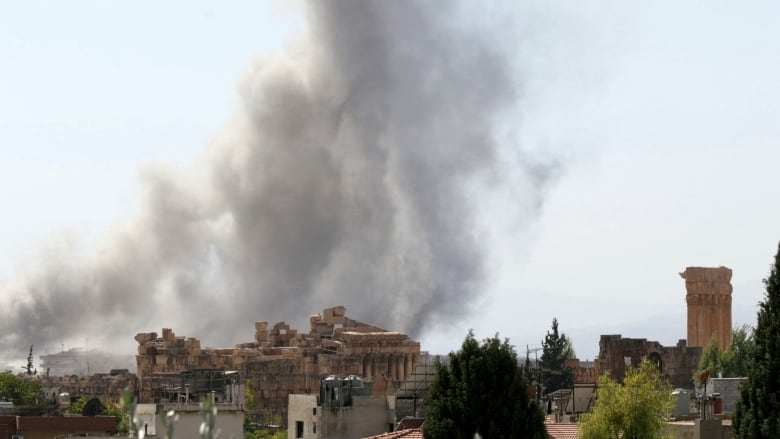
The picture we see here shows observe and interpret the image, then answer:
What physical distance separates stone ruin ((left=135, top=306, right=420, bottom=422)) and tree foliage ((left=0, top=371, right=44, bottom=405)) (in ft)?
44.3

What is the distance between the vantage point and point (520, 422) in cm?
3950

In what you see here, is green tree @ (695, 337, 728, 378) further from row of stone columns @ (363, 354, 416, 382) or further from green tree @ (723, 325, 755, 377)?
row of stone columns @ (363, 354, 416, 382)

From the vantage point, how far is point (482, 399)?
39.8 metres

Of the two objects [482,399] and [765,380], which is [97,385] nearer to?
[482,399]

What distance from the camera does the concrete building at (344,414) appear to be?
2191 inches

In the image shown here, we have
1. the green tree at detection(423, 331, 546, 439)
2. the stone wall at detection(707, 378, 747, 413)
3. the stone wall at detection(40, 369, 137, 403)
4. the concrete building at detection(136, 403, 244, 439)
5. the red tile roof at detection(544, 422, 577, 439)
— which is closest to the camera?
the green tree at detection(423, 331, 546, 439)

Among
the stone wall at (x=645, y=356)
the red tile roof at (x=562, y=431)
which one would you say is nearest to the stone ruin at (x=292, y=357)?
the stone wall at (x=645, y=356)

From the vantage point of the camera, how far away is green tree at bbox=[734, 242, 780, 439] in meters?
37.2

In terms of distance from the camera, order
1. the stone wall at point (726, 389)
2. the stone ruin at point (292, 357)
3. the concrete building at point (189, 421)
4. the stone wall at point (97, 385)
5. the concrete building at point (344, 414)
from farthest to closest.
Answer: the stone ruin at point (292, 357) → the stone wall at point (97, 385) → the concrete building at point (344, 414) → the stone wall at point (726, 389) → the concrete building at point (189, 421)

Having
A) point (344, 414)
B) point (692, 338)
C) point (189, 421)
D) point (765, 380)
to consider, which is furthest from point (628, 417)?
point (692, 338)

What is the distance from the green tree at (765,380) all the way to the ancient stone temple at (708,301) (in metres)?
83.1

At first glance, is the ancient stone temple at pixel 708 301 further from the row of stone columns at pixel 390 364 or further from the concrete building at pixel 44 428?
the concrete building at pixel 44 428

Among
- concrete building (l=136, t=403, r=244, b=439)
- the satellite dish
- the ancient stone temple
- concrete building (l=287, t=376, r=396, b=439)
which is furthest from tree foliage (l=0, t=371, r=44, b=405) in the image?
concrete building (l=136, t=403, r=244, b=439)

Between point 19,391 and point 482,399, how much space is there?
6889cm
